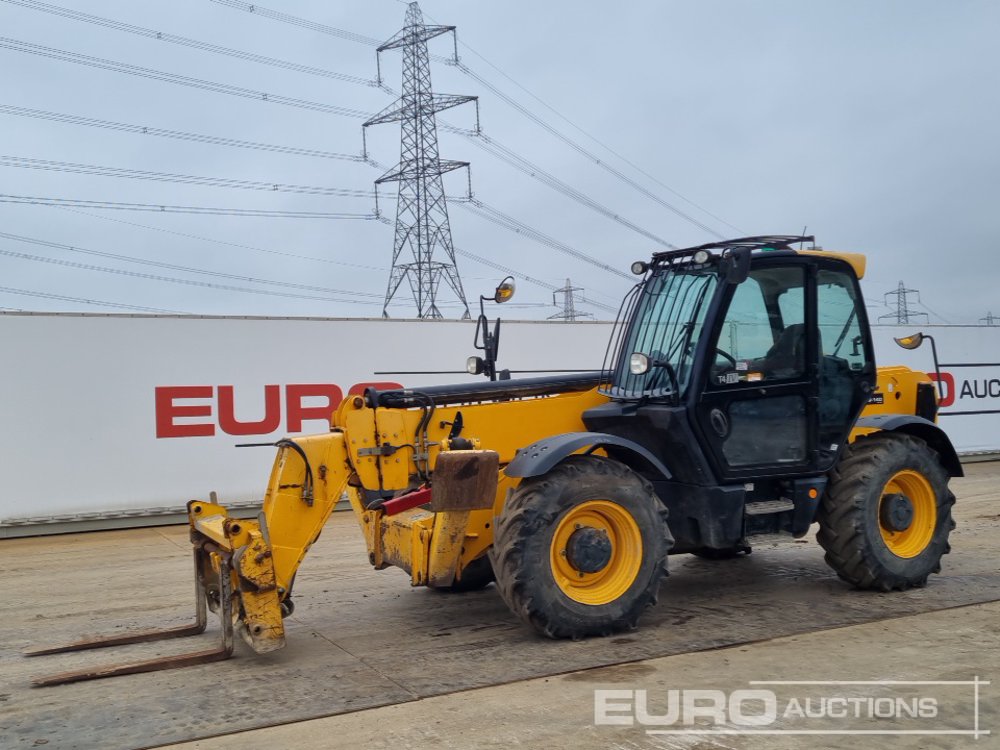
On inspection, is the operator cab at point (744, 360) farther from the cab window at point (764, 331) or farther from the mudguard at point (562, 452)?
the mudguard at point (562, 452)

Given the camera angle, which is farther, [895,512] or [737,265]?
[895,512]

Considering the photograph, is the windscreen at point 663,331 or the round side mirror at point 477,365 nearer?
the windscreen at point 663,331

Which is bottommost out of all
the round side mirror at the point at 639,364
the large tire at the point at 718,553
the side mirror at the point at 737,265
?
the large tire at the point at 718,553

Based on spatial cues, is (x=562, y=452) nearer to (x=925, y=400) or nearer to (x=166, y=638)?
(x=166, y=638)

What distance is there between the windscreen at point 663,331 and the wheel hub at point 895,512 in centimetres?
194

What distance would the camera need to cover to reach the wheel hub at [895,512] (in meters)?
7.14

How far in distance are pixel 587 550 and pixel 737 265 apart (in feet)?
6.86

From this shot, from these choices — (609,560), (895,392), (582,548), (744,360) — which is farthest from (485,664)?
(895,392)

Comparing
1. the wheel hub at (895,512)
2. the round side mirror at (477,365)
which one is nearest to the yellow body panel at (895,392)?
the wheel hub at (895,512)

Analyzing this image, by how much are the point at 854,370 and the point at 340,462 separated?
152 inches

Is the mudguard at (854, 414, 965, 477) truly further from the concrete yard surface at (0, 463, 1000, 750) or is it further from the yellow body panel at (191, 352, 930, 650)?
the yellow body panel at (191, 352, 930, 650)

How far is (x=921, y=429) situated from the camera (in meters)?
7.55

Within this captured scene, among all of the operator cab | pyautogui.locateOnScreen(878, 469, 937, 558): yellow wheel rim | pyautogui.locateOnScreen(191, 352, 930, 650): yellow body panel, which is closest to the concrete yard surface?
pyautogui.locateOnScreen(878, 469, 937, 558): yellow wheel rim

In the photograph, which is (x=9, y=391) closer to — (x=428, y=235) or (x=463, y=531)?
(x=463, y=531)
